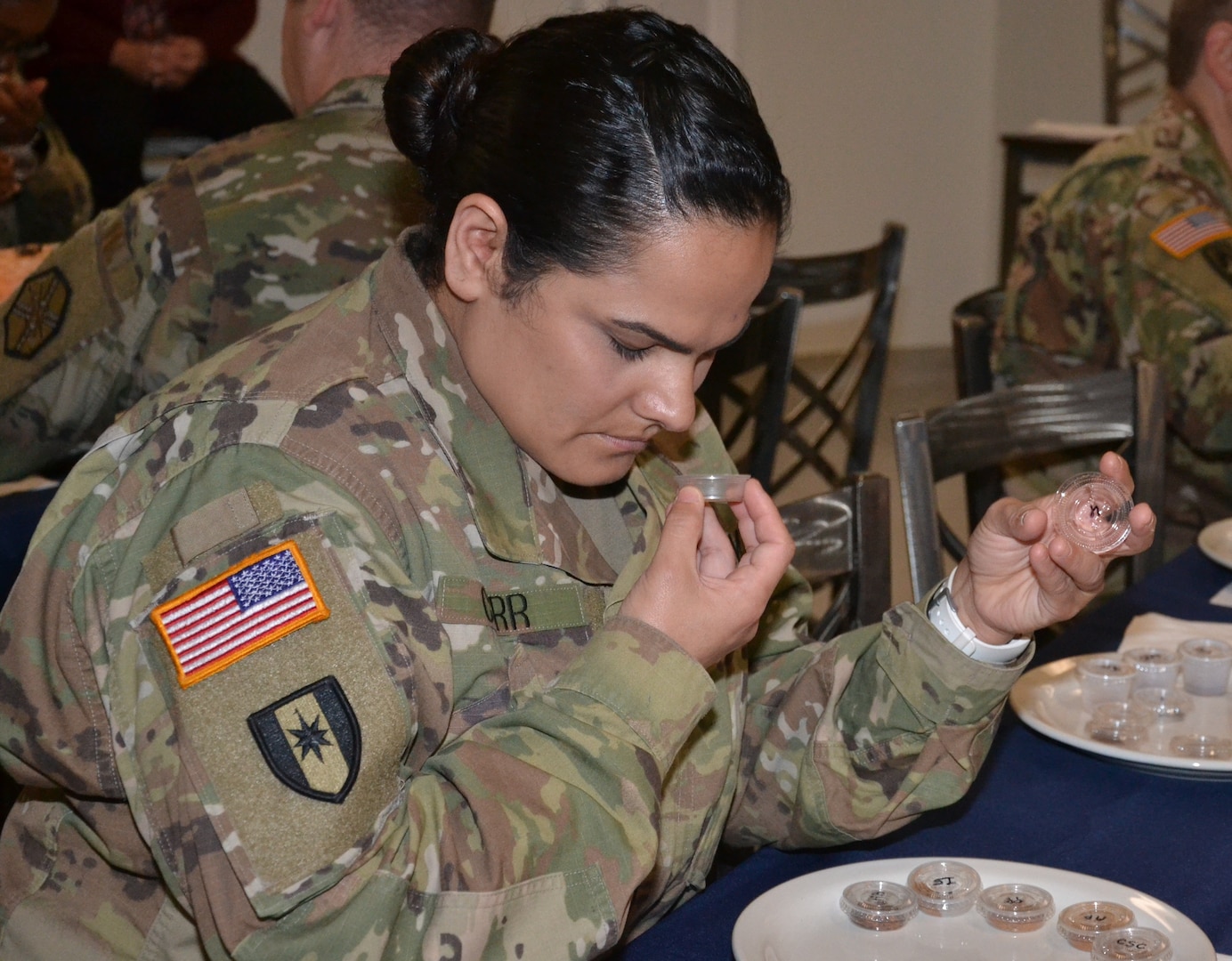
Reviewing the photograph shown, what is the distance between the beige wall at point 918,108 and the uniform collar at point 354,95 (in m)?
3.09

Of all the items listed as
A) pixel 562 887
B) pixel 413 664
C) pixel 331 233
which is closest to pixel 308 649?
pixel 413 664

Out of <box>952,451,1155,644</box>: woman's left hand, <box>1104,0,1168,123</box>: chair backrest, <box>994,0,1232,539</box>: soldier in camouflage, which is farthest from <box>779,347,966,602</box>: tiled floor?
<box>952,451,1155,644</box>: woman's left hand

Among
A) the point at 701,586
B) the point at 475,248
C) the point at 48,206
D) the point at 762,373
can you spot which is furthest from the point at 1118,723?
the point at 48,206

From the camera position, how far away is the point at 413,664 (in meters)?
0.96

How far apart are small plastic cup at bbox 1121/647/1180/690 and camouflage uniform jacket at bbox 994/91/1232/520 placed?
1218mm

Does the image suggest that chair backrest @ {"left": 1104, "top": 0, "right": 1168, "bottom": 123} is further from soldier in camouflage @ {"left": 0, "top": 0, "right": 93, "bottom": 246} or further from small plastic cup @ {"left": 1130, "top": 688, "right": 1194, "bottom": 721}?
small plastic cup @ {"left": 1130, "top": 688, "right": 1194, "bottom": 721}

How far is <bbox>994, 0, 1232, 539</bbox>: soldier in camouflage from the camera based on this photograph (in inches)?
99.7

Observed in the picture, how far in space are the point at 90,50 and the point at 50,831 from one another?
3.72 m

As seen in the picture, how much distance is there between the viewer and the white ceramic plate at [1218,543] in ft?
5.74

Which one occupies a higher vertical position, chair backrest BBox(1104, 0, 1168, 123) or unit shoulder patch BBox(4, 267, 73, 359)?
unit shoulder patch BBox(4, 267, 73, 359)

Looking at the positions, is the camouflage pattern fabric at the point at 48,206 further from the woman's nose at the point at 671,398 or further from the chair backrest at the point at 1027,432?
the woman's nose at the point at 671,398

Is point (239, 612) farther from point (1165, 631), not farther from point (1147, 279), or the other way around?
point (1147, 279)

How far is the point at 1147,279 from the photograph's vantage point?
8.61 feet

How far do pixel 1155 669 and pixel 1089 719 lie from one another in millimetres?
87
